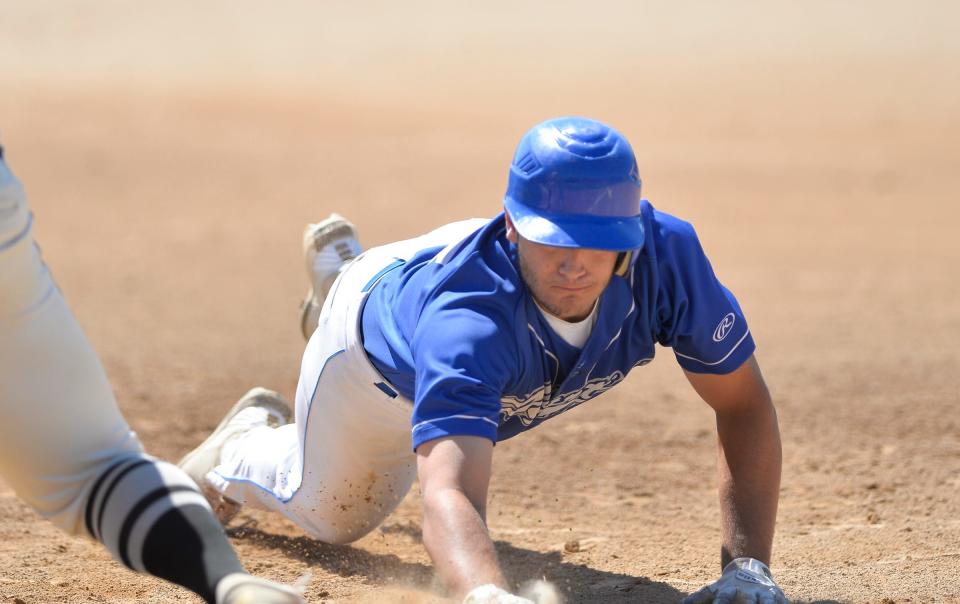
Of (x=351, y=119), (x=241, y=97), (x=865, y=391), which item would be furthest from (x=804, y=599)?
(x=241, y=97)

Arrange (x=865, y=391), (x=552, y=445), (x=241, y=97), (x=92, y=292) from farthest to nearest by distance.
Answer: (x=241, y=97) < (x=92, y=292) < (x=865, y=391) < (x=552, y=445)

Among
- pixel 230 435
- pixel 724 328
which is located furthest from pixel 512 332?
pixel 230 435

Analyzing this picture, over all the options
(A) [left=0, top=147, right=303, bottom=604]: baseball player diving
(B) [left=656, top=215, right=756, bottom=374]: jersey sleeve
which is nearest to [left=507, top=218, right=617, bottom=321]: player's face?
(B) [left=656, top=215, right=756, bottom=374]: jersey sleeve

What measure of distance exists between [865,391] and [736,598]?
4181mm

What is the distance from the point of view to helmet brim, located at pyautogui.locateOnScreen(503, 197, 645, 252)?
3.12m

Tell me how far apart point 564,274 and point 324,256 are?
7.35 ft

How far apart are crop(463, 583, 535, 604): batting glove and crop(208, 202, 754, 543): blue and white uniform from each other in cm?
42

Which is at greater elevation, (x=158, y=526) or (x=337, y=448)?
(x=158, y=526)

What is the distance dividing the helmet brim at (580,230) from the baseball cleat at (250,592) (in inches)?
44.6

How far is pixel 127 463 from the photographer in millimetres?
2732

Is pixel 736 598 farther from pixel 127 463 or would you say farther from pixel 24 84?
pixel 24 84

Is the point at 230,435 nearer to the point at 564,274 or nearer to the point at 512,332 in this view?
the point at 512,332

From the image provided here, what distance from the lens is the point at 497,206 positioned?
13727mm

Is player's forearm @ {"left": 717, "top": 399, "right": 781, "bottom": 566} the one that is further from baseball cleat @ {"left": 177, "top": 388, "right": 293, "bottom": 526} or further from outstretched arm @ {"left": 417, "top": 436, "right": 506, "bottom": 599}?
baseball cleat @ {"left": 177, "top": 388, "right": 293, "bottom": 526}
